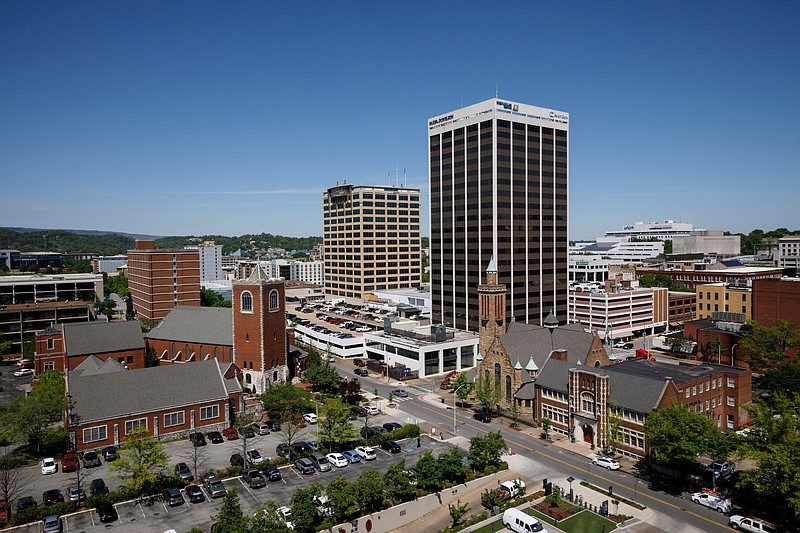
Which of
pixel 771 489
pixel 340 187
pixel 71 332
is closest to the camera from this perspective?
pixel 771 489

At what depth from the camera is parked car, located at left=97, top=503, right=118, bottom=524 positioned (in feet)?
147

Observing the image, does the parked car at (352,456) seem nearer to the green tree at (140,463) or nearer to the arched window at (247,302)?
the green tree at (140,463)

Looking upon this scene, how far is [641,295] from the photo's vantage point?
134000 millimetres

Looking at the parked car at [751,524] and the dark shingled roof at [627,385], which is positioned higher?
the dark shingled roof at [627,385]

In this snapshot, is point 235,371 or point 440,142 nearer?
point 235,371

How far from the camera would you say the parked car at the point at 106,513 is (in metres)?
44.8

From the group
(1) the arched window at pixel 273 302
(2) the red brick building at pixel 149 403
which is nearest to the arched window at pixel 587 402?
(2) the red brick building at pixel 149 403

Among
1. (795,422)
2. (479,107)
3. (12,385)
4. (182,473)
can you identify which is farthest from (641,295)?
(12,385)

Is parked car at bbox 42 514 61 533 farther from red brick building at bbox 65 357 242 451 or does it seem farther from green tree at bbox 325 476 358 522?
green tree at bbox 325 476 358 522

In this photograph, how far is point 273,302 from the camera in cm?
8312

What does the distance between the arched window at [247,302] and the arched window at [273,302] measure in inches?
113

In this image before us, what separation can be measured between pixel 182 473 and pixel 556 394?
142ft

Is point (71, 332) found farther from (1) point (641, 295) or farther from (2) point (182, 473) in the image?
(1) point (641, 295)

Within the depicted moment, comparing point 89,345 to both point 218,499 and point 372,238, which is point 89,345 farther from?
point 372,238
